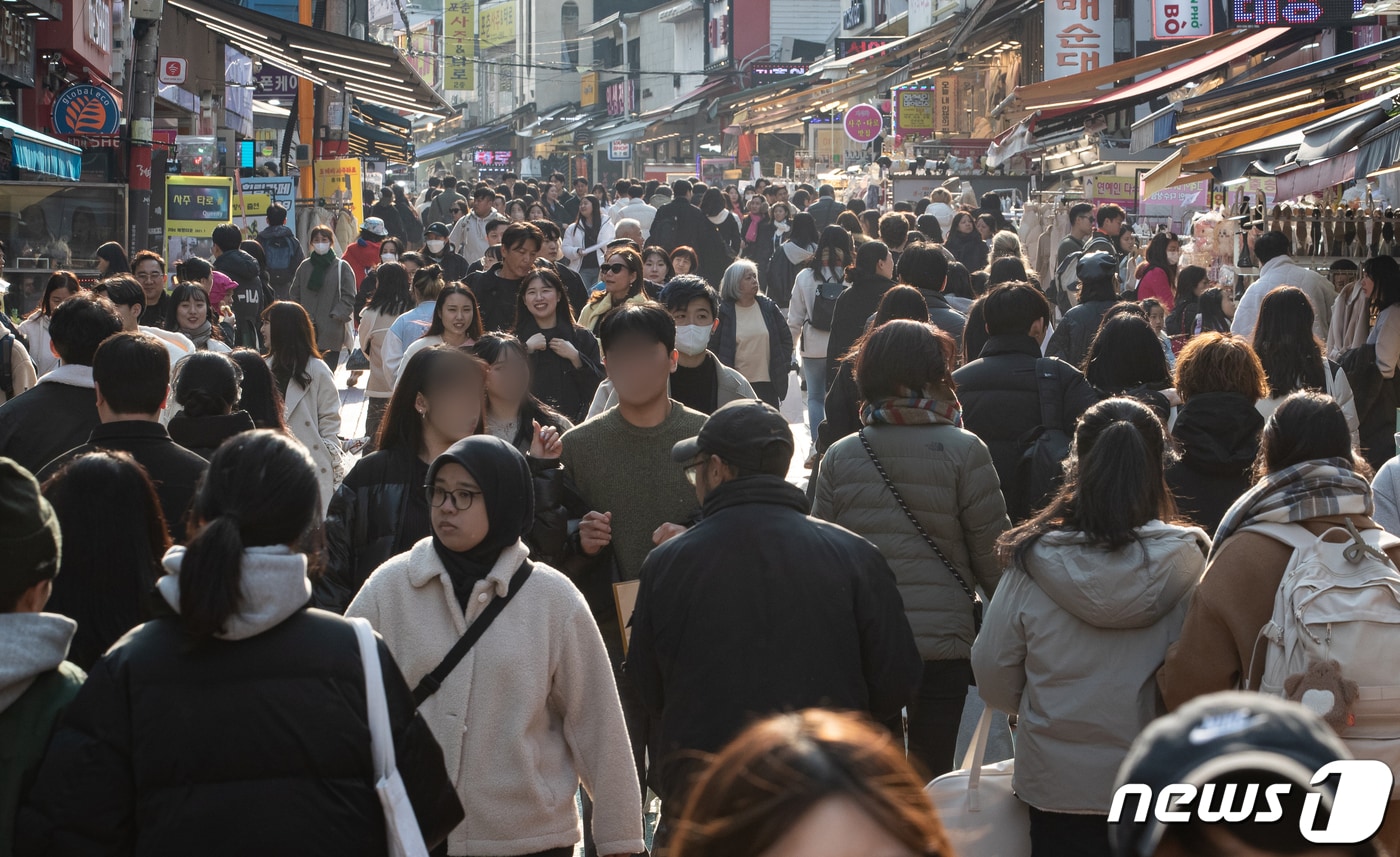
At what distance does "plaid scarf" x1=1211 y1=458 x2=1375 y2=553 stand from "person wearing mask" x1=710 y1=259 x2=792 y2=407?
581 cm

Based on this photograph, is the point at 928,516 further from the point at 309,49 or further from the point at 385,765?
the point at 309,49

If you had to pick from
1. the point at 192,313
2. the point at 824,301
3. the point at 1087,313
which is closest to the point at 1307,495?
the point at 1087,313

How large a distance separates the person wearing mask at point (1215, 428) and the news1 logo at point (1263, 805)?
13.4ft

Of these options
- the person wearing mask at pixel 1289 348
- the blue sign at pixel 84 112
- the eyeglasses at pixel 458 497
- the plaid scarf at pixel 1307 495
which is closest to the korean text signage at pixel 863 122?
the blue sign at pixel 84 112

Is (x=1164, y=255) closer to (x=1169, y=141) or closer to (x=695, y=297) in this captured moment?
(x=1169, y=141)

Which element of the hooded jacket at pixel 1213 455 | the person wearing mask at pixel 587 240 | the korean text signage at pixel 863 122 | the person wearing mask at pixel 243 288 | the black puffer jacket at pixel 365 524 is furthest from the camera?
the korean text signage at pixel 863 122

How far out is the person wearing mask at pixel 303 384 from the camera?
777 centimetres

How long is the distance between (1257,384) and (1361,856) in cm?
442

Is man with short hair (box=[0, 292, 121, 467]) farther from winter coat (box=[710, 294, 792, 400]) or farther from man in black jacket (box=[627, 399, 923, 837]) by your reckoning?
winter coat (box=[710, 294, 792, 400])

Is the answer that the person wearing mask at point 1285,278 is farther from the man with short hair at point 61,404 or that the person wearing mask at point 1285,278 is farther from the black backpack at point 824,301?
the man with short hair at point 61,404

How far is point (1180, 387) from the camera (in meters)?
5.69

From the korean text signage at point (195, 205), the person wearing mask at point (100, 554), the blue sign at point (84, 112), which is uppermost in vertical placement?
the blue sign at point (84, 112)

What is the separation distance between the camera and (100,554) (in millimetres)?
3756

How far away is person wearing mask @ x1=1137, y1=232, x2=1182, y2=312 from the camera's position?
12.7m
